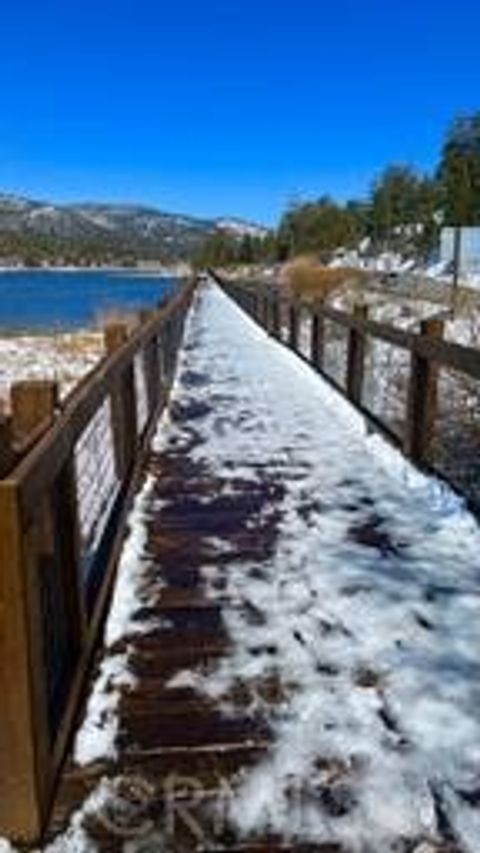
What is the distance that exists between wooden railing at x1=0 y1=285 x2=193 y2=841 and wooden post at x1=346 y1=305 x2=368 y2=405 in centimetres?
465

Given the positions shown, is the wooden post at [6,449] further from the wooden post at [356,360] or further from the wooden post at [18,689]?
the wooden post at [356,360]

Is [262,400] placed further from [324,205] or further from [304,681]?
[324,205]

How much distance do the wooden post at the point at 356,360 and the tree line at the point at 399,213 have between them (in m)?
85.3

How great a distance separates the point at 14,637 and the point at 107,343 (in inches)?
224

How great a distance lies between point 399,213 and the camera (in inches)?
4648

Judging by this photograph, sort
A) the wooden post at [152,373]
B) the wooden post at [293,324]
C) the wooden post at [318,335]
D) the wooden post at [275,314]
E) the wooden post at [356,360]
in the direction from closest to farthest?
the wooden post at [152,373], the wooden post at [356,360], the wooden post at [318,335], the wooden post at [293,324], the wooden post at [275,314]

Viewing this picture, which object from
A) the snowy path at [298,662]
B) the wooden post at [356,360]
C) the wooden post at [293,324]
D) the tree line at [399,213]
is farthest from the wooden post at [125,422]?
the tree line at [399,213]

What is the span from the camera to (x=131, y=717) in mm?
3852

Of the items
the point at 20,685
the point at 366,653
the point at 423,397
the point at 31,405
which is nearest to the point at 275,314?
the point at 423,397

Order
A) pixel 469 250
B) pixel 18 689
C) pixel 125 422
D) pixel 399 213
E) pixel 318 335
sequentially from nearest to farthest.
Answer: pixel 18 689, pixel 125 422, pixel 318 335, pixel 469 250, pixel 399 213

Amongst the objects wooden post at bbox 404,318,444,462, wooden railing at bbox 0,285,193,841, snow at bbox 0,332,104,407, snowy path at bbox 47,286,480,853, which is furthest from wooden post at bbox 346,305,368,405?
snow at bbox 0,332,104,407

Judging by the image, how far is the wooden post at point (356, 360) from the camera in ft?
35.1

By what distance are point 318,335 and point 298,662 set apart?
9950 mm

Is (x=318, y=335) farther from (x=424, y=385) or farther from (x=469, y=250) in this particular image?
(x=469, y=250)
